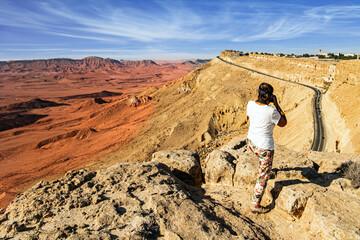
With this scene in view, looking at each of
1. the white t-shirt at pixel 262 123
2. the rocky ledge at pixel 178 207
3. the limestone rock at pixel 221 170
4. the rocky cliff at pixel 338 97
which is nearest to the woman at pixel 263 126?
the white t-shirt at pixel 262 123

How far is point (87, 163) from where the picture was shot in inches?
703

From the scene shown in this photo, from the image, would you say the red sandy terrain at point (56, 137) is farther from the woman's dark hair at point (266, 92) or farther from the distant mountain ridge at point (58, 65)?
the distant mountain ridge at point (58, 65)

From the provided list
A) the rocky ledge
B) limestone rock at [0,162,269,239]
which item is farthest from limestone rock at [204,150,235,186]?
limestone rock at [0,162,269,239]

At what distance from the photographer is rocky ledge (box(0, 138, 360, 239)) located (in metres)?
2.81

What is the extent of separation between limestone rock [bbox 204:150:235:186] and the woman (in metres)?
1.33

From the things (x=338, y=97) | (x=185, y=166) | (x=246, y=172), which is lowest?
(x=185, y=166)

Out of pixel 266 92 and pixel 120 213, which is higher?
pixel 266 92

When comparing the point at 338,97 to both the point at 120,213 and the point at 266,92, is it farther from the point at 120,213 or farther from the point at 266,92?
the point at 120,213

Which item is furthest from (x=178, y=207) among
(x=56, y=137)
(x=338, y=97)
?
(x=56, y=137)

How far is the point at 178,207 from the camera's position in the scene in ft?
10.5

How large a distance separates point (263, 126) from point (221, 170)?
2157 mm

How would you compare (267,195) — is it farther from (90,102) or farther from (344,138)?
(90,102)

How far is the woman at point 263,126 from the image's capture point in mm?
3281

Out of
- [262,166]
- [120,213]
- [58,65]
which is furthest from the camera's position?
[58,65]
